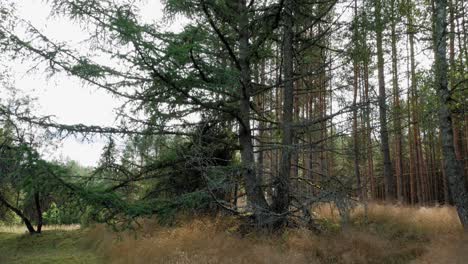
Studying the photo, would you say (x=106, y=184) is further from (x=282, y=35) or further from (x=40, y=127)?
(x=282, y=35)

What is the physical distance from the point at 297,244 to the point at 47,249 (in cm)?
943

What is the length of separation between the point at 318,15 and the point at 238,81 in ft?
10.0

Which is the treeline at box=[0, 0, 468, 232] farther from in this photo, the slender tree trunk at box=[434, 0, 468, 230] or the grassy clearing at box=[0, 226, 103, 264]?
the grassy clearing at box=[0, 226, 103, 264]

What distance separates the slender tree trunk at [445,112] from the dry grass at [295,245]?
701 millimetres

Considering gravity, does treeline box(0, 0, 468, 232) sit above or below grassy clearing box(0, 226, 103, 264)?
above

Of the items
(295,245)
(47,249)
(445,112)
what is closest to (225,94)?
(295,245)

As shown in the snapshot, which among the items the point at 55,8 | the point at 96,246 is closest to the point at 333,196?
the point at 55,8

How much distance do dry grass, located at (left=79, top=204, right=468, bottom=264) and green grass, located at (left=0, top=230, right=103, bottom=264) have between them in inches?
53.5

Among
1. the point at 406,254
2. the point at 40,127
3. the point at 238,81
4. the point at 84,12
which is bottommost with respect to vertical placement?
the point at 406,254

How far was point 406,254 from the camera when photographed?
646 cm

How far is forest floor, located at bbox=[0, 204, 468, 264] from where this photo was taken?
18.9 feet

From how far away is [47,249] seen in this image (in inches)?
464

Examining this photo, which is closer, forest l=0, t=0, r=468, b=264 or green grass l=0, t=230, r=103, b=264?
forest l=0, t=0, r=468, b=264

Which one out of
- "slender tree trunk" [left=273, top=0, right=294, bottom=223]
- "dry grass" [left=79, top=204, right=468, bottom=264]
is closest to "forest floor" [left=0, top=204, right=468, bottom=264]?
"dry grass" [left=79, top=204, right=468, bottom=264]
